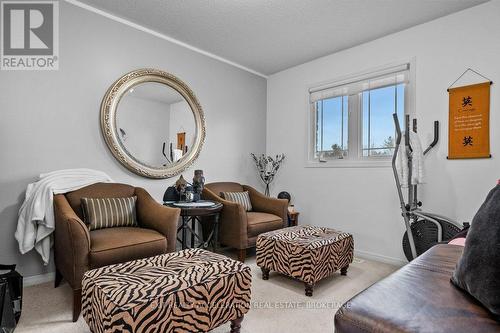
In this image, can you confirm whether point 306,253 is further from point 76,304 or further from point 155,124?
point 155,124

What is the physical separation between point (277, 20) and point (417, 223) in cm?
246

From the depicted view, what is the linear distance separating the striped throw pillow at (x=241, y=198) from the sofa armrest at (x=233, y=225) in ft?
0.85

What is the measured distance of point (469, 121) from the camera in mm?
2621

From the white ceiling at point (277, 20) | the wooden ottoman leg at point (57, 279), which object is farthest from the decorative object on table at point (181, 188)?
the white ceiling at point (277, 20)

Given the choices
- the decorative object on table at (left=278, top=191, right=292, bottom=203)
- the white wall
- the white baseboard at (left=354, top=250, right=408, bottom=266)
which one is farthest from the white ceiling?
the white baseboard at (left=354, top=250, right=408, bottom=266)

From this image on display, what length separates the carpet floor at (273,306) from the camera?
1.78 m

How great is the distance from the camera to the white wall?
2.58 m

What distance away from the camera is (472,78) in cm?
261

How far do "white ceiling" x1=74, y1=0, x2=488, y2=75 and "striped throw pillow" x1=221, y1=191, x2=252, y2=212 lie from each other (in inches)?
72.2

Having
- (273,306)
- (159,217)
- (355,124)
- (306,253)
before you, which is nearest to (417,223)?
(306,253)

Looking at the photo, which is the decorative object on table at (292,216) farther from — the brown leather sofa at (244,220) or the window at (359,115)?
the window at (359,115)

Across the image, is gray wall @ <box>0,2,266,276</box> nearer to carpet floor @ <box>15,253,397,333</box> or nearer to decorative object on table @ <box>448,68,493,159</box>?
Answer: carpet floor @ <box>15,253,397,333</box>

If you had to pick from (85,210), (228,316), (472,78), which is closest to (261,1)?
(472,78)

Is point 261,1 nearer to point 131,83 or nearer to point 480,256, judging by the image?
point 131,83
